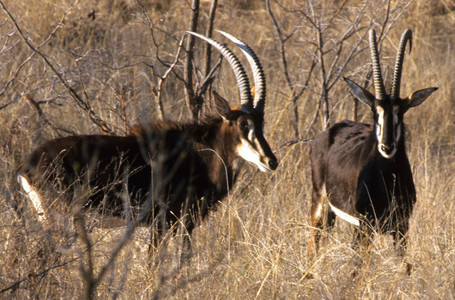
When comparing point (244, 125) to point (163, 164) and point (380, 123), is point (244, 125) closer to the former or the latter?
point (163, 164)

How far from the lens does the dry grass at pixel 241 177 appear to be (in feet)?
13.1

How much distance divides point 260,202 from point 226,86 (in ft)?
9.98

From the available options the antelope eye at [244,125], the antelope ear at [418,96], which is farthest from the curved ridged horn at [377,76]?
the antelope eye at [244,125]

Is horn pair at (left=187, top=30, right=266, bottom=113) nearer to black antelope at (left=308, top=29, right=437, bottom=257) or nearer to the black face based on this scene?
black antelope at (left=308, top=29, right=437, bottom=257)

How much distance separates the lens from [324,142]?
6062mm

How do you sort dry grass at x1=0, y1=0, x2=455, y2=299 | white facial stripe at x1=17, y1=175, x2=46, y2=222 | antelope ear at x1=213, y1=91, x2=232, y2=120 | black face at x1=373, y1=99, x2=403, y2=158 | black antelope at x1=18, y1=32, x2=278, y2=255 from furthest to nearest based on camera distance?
antelope ear at x1=213, y1=91, x2=232, y2=120 → black face at x1=373, y1=99, x2=403, y2=158 → black antelope at x1=18, y1=32, x2=278, y2=255 → white facial stripe at x1=17, y1=175, x2=46, y2=222 → dry grass at x1=0, y1=0, x2=455, y2=299

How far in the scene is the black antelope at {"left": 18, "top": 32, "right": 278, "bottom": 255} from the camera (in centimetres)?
473

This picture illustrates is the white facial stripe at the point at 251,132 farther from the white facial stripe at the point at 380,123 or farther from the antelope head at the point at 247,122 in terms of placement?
the white facial stripe at the point at 380,123

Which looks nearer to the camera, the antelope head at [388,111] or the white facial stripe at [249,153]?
the antelope head at [388,111]

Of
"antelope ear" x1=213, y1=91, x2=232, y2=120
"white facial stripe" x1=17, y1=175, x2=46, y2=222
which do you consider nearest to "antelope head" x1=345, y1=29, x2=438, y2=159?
"antelope ear" x1=213, y1=91, x2=232, y2=120

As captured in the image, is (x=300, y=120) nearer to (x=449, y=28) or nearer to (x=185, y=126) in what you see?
(x=185, y=126)

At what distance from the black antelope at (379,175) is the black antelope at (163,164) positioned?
69 cm

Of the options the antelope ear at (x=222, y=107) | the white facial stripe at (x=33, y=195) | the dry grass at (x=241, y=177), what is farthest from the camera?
the antelope ear at (x=222, y=107)

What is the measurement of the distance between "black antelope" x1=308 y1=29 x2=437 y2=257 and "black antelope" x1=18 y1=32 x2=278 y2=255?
689 millimetres
